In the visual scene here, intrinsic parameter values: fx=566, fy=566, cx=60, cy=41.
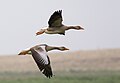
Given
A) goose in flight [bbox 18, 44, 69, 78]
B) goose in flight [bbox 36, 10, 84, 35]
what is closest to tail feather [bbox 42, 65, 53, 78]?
→ goose in flight [bbox 18, 44, 69, 78]

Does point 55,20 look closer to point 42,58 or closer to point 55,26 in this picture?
point 55,26

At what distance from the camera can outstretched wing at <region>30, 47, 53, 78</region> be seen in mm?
3479

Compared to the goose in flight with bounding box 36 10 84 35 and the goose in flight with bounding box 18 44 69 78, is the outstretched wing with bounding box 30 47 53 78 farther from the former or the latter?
the goose in flight with bounding box 36 10 84 35

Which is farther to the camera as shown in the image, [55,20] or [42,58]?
[55,20]

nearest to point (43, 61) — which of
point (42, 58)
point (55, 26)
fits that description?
point (42, 58)

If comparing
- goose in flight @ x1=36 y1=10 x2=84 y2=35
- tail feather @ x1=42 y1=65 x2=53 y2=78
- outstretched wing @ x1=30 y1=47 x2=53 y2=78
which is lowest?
tail feather @ x1=42 y1=65 x2=53 y2=78

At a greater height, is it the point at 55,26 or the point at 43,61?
the point at 55,26

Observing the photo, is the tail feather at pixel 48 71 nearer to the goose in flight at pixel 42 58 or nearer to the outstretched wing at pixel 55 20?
the goose in flight at pixel 42 58

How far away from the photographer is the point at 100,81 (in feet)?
54.7

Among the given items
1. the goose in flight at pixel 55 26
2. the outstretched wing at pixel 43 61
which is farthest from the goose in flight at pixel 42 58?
the goose in flight at pixel 55 26

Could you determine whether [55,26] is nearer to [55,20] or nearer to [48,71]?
[55,20]

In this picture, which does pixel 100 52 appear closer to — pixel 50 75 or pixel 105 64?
pixel 105 64

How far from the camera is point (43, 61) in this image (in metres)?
3.50

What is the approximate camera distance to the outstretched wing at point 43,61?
11.4 feet
